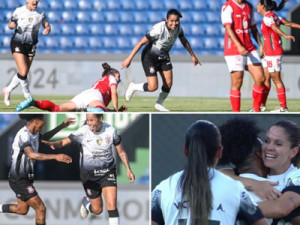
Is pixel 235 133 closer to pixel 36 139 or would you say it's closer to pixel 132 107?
pixel 36 139

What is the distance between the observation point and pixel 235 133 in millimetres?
6090

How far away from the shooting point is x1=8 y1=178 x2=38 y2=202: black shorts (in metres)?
6.34

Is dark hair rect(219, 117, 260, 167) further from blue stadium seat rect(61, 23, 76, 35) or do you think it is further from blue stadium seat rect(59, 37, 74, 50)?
blue stadium seat rect(61, 23, 76, 35)

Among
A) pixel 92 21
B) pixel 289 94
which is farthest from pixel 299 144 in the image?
pixel 92 21

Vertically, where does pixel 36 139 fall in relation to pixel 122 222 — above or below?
above

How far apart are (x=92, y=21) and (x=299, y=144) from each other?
13162 millimetres

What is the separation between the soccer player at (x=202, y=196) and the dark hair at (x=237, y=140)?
28 cm

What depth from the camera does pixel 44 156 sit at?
21.0 feet

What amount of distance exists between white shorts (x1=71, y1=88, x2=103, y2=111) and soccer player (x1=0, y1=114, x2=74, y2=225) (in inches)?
96.6

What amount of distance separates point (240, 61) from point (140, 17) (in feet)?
29.2

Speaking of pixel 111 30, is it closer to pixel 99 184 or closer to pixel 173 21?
pixel 173 21

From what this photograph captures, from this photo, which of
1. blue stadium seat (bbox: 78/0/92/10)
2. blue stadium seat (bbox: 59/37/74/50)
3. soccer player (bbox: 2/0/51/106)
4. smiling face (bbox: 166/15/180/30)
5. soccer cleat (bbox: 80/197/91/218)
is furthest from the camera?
blue stadium seat (bbox: 78/0/92/10)

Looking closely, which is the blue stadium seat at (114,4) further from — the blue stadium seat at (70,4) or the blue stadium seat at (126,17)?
the blue stadium seat at (70,4)

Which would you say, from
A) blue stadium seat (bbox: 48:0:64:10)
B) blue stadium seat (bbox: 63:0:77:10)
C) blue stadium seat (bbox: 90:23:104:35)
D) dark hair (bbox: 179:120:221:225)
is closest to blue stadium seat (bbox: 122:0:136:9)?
blue stadium seat (bbox: 90:23:104:35)
